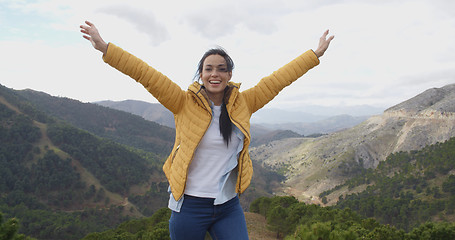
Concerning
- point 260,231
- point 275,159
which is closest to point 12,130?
point 260,231

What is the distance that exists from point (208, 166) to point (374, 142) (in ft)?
291

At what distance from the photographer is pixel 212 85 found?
2594 mm

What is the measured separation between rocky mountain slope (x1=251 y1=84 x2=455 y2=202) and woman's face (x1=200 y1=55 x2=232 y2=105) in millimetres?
67663

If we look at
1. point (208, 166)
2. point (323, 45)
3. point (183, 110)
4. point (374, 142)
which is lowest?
Result: point (374, 142)

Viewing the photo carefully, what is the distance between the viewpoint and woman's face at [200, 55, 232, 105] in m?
2.59

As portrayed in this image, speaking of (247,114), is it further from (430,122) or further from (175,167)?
(430,122)

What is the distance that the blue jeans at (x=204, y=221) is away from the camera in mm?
2426

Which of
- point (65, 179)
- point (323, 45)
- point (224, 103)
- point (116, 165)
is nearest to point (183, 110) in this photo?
point (224, 103)

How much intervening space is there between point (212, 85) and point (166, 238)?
351 inches

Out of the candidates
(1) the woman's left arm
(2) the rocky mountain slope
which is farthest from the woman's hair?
(2) the rocky mountain slope

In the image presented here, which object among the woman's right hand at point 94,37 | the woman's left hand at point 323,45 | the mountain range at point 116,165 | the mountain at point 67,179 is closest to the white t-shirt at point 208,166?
the woman's right hand at point 94,37

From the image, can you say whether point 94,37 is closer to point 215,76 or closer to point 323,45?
point 215,76

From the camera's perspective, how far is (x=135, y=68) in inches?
94.3

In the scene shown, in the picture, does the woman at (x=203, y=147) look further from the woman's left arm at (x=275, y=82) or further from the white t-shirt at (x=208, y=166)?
the woman's left arm at (x=275, y=82)
